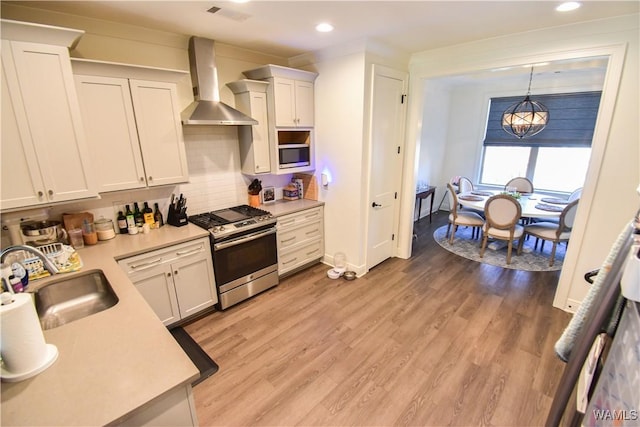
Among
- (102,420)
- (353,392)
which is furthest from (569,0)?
(102,420)

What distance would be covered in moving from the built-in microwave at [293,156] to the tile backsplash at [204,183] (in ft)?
1.36

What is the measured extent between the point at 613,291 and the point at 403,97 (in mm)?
3092

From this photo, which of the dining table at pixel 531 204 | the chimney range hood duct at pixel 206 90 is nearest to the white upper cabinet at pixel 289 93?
the chimney range hood duct at pixel 206 90

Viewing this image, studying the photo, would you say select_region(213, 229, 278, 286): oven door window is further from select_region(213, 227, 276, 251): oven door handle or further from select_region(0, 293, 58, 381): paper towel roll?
select_region(0, 293, 58, 381): paper towel roll

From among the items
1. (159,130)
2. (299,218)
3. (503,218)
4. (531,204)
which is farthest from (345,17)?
(531,204)

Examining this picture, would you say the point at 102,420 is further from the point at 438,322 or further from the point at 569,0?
the point at 569,0

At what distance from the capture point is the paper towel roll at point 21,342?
971 millimetres

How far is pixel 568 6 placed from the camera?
2113 mm

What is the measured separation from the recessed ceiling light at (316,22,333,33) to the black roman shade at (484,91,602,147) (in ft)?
14.7

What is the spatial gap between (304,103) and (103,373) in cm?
310

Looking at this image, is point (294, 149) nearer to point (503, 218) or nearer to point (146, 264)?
point (146, 264)

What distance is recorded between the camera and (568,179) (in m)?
5.22

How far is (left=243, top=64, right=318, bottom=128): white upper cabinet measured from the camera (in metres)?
3.12

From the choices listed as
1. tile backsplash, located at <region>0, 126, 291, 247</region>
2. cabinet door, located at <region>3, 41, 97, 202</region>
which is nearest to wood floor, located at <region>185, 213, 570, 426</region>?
tile backsplash, located at <region>0, 126, 291, 247</region>
